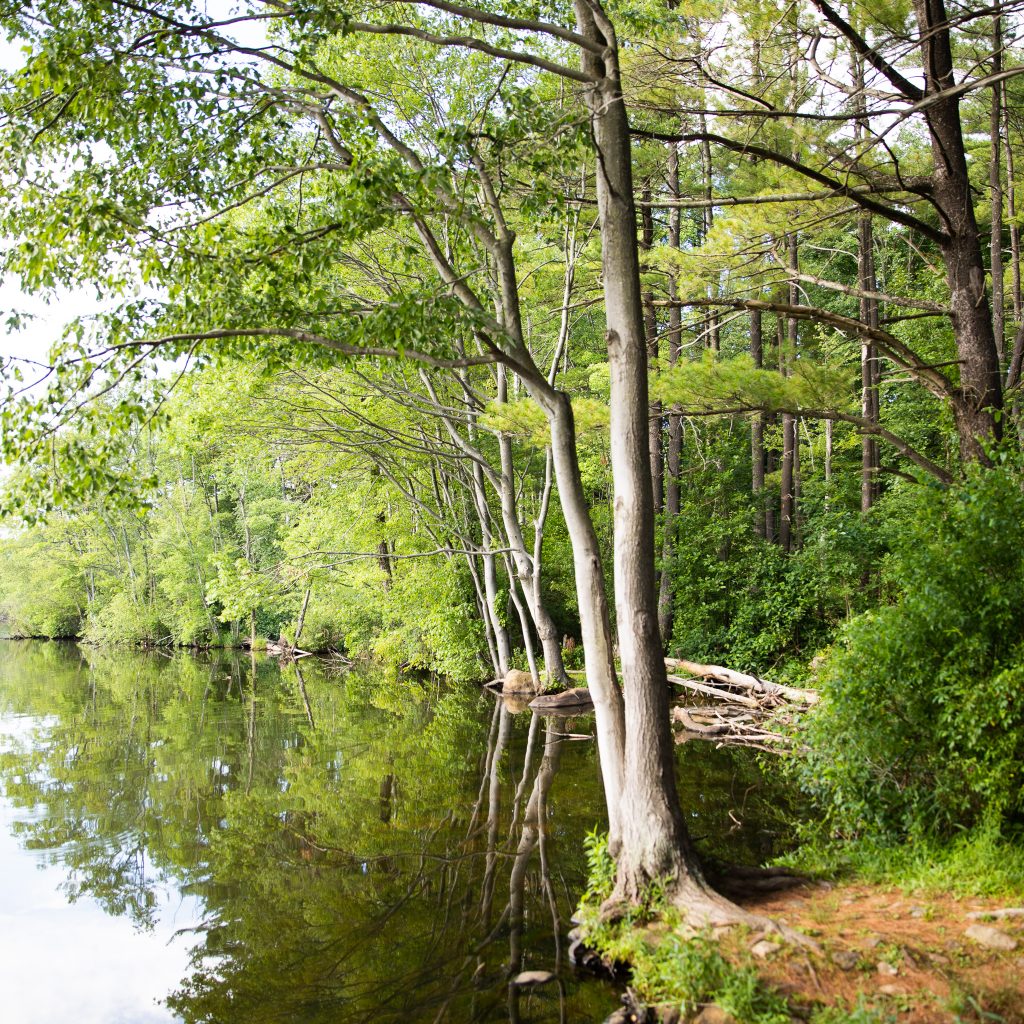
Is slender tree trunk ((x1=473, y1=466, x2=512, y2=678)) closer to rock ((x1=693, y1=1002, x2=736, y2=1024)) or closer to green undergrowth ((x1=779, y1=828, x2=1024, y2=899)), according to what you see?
green undergrowth ((x1=779, y1=828, x2=1024, y2=899))

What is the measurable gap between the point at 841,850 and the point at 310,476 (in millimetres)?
17132

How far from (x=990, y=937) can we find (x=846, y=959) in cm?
73

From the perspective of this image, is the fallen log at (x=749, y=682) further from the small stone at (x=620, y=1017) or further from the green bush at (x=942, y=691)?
the small stone at (x=620, y=1017)

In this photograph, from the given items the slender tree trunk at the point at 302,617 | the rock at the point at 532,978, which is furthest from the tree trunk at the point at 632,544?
the slender tree trunk at the point at 302,617

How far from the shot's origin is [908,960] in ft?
13.8

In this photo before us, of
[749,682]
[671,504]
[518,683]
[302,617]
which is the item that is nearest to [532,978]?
[749,682]

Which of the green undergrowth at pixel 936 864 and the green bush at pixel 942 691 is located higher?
the green bush at pixel 942 691

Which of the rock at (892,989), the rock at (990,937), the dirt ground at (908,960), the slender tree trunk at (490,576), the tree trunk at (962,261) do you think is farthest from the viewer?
the slender tree trunk at (490,576)

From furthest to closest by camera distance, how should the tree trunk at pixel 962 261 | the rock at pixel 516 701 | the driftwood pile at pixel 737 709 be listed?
the rock at pixel 516 701 → the driftwood pile at pixel 737 709 → the tree trunk at pixel 962 261

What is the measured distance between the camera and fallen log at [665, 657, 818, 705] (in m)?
10.2

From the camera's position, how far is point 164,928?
6.56 metres

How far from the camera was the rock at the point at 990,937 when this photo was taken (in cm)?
419

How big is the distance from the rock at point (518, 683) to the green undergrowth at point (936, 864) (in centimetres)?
1206

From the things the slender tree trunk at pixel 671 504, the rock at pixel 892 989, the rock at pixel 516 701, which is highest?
the slender tree trunk at pixel 671 504
